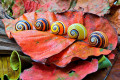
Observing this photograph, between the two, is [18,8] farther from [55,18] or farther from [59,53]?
[59,53]

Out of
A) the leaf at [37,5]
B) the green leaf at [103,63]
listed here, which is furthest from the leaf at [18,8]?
the green leaf at [103,63]

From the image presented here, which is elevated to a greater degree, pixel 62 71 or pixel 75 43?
pixel 75 43

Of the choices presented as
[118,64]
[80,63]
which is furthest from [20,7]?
[118,64]

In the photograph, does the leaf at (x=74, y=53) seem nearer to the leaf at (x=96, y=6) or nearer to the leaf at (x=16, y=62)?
the leaf at (x=16, y=62)

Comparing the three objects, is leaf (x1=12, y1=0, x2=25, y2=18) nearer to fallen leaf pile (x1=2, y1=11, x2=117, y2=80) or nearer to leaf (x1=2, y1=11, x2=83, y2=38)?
leaf (x1=2, y1=11, x2=83, y2=38)

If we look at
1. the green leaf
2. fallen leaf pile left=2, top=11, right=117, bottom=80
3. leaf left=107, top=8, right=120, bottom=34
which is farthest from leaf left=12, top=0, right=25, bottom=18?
the green leaf

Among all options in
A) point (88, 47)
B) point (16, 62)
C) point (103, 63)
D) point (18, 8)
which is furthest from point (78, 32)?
point (18, 8)
